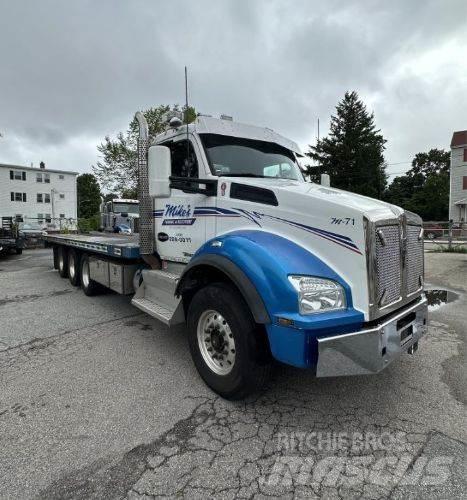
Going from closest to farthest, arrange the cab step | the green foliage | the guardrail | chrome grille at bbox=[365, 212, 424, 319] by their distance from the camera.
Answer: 1. chrome grille at bbox=[365, 212, 424, 319]
2. the cab step
3. the guardrail
4. the green foliage

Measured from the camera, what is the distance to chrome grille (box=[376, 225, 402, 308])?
2873mm

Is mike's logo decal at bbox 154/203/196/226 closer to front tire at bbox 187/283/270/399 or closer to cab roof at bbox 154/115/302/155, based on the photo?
cab roof at bbox 154/115/302/155

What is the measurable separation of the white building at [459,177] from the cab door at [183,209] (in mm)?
35569

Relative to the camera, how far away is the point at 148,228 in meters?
4.95

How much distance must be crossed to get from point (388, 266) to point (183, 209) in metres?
2.34

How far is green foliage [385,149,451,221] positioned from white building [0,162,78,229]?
44.1m

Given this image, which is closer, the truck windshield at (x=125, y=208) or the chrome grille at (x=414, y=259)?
the chrome grille at (x=414, y=259)

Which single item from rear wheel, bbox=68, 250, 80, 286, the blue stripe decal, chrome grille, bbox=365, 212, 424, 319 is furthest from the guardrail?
the blue stripe decal

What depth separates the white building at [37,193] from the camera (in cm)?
4000

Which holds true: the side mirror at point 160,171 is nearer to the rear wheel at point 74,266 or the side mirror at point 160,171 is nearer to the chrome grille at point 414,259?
the chrome grille at point 414,259

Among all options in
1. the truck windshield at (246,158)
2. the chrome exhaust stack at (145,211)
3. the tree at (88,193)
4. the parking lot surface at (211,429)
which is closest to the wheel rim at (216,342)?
the parking lot surface at (211,429)

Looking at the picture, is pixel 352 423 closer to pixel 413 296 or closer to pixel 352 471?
pixel 352 471

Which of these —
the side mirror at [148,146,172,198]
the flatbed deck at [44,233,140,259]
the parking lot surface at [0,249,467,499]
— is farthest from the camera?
the flatbed deck at [44,233,140,259]

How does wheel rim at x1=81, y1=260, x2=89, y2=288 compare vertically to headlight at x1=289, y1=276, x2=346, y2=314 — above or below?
below
